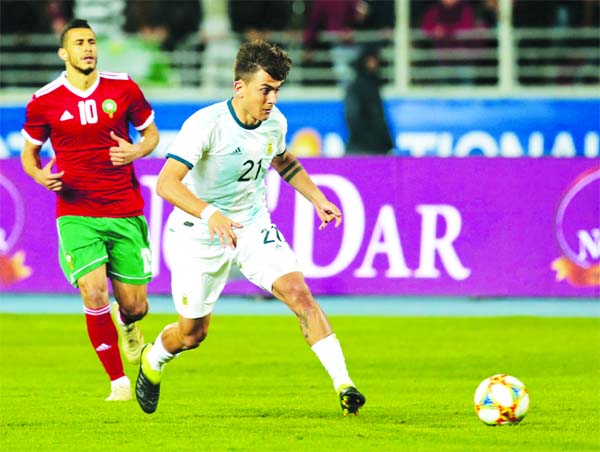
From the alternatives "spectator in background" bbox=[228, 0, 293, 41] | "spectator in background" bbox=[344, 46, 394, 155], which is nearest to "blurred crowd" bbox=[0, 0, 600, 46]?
"spectator in background" bbox=[228, 0, 293, 41]

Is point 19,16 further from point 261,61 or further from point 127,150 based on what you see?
point 261,61

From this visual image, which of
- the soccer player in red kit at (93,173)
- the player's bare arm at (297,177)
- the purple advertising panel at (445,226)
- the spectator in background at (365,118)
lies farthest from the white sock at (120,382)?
the spectator in background at (365,118)

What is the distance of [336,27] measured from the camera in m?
21.3

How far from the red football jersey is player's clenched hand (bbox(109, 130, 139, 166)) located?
6cm

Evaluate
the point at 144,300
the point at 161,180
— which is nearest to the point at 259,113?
the point at 161,180

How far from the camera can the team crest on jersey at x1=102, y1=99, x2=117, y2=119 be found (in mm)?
9445

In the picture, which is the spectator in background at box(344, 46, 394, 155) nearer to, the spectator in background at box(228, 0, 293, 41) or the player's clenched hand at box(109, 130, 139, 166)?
the spectator in background at box(228, 0, 293, 41)

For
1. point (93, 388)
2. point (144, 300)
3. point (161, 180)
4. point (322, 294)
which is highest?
point (161, 180)

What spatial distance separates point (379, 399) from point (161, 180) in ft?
7.54

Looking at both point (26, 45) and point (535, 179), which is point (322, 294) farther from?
point (26, 45)

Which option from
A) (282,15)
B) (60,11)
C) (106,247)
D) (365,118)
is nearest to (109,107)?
(106,247)

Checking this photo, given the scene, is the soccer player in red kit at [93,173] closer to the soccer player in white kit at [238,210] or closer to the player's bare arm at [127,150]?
the player's bare arm at [127,150]

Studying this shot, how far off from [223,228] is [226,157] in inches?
32.1

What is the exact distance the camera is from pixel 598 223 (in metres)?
15.5
